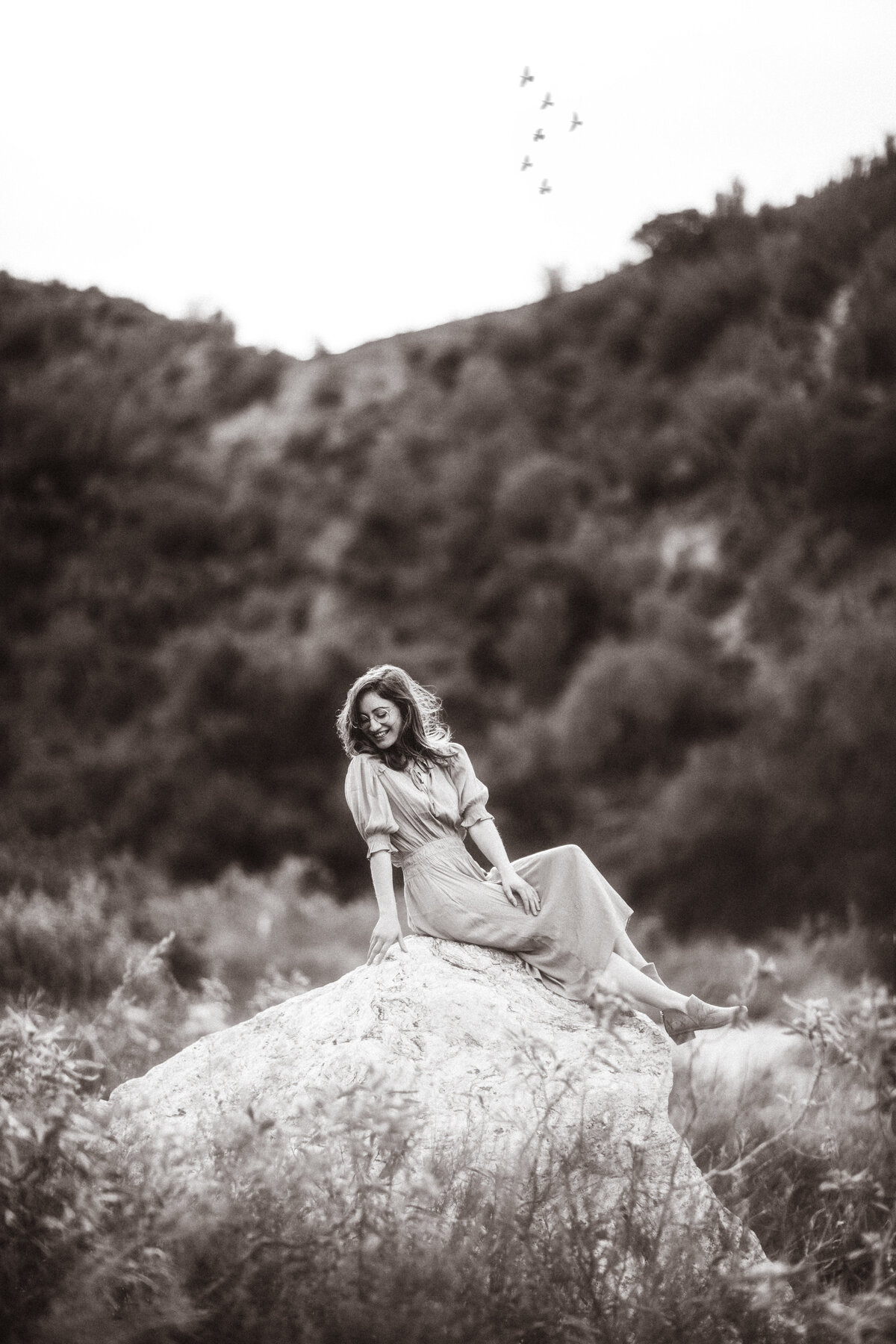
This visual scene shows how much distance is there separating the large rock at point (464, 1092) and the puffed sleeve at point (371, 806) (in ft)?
1.24

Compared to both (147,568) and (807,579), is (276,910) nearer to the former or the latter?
(807,579)

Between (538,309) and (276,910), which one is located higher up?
(538,309)

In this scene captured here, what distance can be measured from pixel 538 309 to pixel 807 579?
918cm

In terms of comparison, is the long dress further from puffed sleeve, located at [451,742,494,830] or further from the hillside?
the hillside

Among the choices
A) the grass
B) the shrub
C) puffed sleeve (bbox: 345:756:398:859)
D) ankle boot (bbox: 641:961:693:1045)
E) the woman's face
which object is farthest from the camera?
the shrub

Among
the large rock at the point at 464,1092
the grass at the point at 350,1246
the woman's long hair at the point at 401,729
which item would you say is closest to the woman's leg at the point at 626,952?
the large rock at the point at 464,1092

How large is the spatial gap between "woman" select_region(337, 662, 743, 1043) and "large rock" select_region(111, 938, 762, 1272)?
96mm

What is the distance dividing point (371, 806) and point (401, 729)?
0.34 meters

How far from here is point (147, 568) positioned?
64.4ft

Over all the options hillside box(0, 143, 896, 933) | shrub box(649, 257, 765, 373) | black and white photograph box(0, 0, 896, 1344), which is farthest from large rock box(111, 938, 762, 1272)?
shrub box(649, 257, 765, 373)

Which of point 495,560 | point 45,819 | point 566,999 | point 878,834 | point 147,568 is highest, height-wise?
point 147,568

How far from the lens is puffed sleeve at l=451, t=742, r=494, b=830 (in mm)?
4535

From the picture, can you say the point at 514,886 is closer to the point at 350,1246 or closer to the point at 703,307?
the point at 350,1246

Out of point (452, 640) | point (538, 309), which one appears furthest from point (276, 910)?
point (538, 309)
